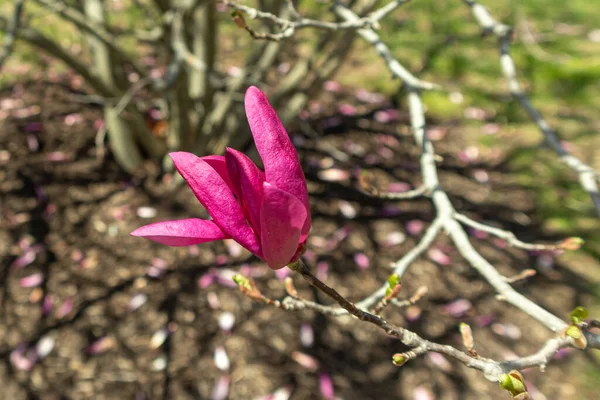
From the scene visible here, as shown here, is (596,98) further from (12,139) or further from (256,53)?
(12,139)

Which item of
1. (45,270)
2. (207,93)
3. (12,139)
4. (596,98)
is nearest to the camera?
(45,270)

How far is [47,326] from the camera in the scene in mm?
2701

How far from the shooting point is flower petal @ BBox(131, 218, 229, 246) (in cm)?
71

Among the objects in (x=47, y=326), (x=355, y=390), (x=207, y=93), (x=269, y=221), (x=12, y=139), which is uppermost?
(x=269, y=221)

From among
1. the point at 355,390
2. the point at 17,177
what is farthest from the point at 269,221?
the point at 17,177

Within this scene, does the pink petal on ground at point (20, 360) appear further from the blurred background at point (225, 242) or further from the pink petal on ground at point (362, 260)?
the pink petal on ground at point (362, 260)

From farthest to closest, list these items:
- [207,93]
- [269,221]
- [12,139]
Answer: [12,139] → [207,93] → [269,221]

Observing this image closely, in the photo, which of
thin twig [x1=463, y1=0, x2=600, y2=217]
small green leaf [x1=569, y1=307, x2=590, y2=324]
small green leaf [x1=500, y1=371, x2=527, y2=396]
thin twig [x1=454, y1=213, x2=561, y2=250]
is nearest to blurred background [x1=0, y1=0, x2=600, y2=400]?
thin twig [x1=463, y1=0, x2=600, y2=217]

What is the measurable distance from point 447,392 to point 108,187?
2516 millimetres

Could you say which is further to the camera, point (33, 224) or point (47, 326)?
point (33, 224)

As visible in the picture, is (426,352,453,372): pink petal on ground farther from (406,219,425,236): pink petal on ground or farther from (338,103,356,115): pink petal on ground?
(338,103,356,115): pink petal on ground

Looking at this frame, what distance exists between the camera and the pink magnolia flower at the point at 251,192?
694 mm

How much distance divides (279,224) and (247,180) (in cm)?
8

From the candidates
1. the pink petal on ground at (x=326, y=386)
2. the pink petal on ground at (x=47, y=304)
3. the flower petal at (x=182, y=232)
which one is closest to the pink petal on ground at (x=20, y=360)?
the pink petal on ground at (x=47, y=304)
